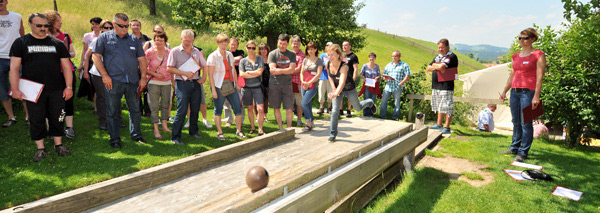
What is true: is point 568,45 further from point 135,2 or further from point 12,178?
point 135,2

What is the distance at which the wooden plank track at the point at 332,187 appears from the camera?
8.83 feet

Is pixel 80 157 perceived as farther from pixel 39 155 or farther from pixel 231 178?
pixel 231 178

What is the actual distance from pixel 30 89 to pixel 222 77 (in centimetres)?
280

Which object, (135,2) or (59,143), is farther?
(135,2)

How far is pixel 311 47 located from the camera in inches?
305

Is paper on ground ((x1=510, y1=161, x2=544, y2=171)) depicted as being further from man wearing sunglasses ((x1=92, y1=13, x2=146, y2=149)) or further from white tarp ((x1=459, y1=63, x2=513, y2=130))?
white tarp ((x1=459, y1=63, x2=513, y2=130))

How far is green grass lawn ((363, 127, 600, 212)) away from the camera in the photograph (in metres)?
4.21

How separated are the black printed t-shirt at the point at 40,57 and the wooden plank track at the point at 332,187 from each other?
4.04 metres

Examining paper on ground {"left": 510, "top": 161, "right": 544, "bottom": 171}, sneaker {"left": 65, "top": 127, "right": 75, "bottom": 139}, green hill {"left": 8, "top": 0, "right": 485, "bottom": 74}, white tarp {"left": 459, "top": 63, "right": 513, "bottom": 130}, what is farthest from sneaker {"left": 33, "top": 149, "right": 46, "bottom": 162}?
white tarp {"left": 459, "top": 63, "right": 513, "bottom": 130}

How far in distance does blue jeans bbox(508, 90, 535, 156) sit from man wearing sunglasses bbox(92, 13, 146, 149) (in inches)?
265

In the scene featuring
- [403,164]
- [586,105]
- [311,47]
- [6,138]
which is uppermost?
[311,47]

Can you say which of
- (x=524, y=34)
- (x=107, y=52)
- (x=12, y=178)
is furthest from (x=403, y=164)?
(x=12, y=178)

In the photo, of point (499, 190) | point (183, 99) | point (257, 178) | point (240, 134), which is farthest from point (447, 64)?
point (257, 178)

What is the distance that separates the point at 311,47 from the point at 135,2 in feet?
89.3
